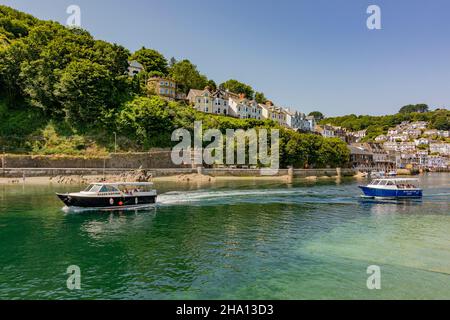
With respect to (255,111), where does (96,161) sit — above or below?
below

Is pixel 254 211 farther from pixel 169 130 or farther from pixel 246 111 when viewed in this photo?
pixel 246 111

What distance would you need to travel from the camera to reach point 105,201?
39.8 meters

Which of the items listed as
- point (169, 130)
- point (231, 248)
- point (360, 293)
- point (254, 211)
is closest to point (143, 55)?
point (169, 130)

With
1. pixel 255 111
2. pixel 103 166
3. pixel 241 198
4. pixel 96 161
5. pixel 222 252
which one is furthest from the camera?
pixel 255 111

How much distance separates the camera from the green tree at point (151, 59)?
137125 mm

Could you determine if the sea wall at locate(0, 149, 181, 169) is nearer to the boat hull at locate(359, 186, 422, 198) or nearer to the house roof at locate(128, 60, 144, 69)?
the house roof at locate(128, 60, 144, 69)

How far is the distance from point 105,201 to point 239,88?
13770 centimetres

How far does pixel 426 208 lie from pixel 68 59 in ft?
315

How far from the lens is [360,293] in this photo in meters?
17.1

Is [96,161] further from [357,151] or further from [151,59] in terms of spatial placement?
[357,151]
